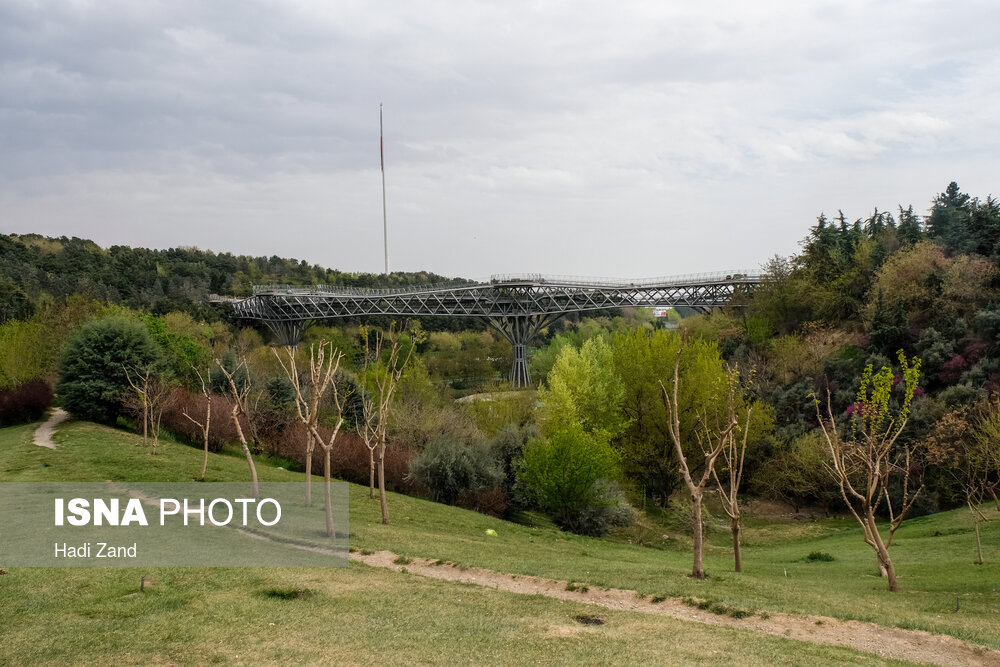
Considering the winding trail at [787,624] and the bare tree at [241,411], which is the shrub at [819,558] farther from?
the bare tree at [241,411]

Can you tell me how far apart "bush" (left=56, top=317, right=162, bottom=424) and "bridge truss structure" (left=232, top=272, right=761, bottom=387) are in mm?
53278

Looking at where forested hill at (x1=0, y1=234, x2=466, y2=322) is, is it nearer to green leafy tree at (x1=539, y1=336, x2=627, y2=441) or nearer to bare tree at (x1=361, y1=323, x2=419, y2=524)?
bare tree at (x1=361, y1=323, x2=419, y2=524)

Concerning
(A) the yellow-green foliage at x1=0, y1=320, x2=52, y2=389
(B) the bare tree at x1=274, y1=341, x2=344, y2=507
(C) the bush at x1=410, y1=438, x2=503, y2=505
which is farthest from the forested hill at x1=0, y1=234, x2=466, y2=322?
(B) the bare tree at x1=274, y1=341, x2=344, y2=507

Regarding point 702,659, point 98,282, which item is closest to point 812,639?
point 702,659

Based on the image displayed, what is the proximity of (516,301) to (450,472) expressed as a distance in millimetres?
59669

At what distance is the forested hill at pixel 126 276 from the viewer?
89.7 metres

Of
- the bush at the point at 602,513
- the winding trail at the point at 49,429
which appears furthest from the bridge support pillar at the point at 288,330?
the bush at the point at 602,513

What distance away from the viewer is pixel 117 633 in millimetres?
12188

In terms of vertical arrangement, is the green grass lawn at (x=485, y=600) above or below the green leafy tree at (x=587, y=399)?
below

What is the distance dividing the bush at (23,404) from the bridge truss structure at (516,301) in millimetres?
54087

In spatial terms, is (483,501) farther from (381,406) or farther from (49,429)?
(49,429)

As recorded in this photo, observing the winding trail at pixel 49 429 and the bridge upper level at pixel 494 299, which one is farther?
the bridge upper level at pixel 494 299

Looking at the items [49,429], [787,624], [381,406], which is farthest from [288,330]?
[787,624]

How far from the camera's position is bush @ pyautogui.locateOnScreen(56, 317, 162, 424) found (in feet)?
133
